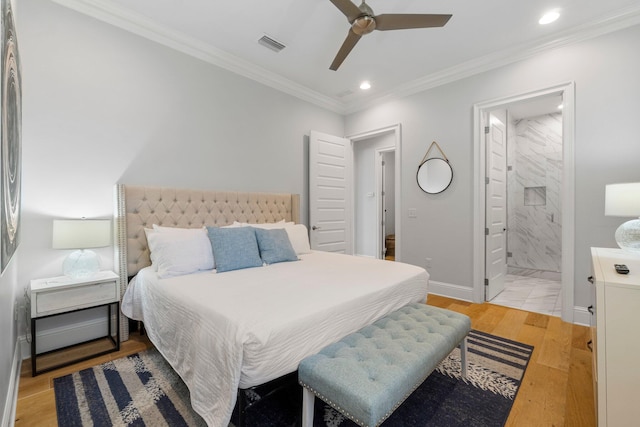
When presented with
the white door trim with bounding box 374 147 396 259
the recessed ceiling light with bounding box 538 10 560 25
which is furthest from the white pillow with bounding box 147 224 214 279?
the white door trim with bounding box 374 147 396 259

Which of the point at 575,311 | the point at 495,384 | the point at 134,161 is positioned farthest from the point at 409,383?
the point at 134,161

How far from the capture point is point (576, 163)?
2816mm

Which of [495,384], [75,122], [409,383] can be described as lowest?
[495,384]

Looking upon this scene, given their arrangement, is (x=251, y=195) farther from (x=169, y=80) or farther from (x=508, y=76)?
(x=508, y=76)

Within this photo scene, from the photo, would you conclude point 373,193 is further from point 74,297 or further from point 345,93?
point 74,297

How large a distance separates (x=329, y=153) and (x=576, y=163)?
2918 millimetres

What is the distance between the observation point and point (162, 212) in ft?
9.13

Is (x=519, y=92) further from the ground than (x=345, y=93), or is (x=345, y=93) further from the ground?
(x=345, y=93)

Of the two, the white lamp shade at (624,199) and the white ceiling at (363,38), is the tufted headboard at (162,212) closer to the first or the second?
the white ceiling at (363,38)

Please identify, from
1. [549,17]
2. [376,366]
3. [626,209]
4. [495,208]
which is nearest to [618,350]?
[376,366]

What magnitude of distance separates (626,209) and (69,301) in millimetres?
4084

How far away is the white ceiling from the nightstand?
228 cm

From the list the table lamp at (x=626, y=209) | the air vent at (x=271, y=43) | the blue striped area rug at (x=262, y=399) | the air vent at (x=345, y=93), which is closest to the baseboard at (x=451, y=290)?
the blue striped area rug at (x=262, y=399)

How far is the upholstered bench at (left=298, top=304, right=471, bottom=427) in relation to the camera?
45.1 inches
